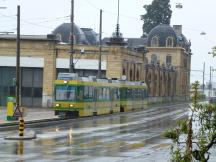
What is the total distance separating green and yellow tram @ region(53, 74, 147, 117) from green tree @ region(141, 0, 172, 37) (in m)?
88.1

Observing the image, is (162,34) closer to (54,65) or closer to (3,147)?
(54,65)

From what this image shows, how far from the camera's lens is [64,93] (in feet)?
155

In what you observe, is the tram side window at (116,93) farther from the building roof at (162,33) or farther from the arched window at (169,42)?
the arched window at (169,42)

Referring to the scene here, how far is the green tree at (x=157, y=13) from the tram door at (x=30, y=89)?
8072cm

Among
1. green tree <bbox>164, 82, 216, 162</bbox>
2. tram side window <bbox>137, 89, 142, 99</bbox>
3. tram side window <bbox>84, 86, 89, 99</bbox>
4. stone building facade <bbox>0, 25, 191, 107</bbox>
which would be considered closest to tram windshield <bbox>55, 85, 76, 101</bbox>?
tram side window <bbox>84, 86, 89, 99</bbox>

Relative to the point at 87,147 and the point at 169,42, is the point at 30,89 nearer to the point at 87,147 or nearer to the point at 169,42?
the point at 87,147

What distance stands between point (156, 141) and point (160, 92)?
87.1 m

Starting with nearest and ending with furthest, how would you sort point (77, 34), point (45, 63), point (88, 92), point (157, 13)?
point (88, 92), point (45, 63), point (77, 34), point (157, 13)

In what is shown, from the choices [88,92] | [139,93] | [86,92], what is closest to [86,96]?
[86,92]

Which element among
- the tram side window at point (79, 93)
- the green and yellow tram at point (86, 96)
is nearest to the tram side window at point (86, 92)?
the green and yellow tram at point (86, 96)

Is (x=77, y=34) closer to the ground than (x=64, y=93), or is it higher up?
higher up

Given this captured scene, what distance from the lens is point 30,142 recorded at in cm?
2697

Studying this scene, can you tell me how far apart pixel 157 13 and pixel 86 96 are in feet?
341

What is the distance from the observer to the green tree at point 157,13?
486ft
